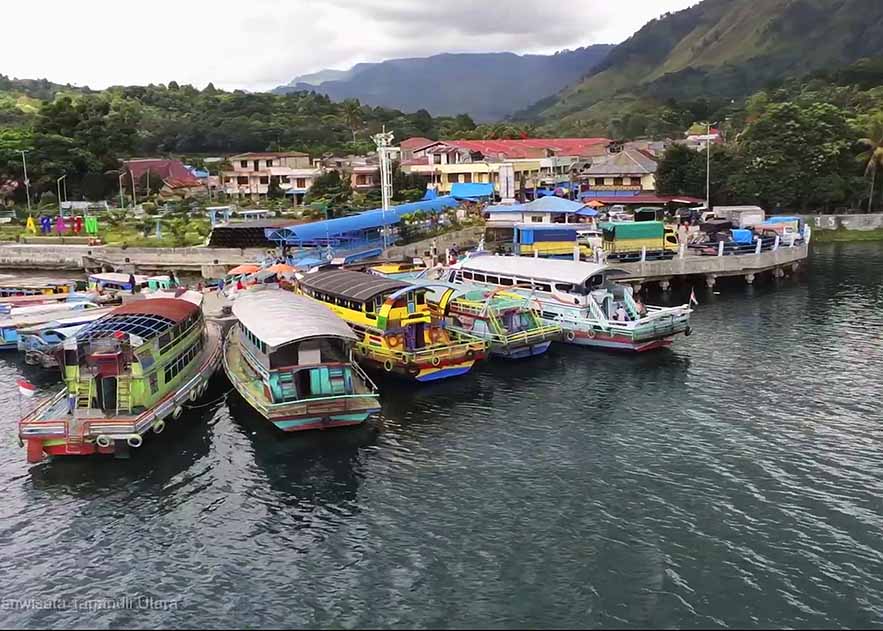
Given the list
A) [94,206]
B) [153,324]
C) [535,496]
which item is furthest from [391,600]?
[94,206]

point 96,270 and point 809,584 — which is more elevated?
point 96,270

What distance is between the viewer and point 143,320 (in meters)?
32.0

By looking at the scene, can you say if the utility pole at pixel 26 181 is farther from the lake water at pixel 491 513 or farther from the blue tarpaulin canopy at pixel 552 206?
the lake water at pixel 491 513

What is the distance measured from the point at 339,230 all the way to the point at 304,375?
3284 cm

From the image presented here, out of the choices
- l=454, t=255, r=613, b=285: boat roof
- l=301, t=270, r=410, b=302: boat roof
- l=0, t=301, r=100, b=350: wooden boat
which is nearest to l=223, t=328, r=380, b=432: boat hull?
l=301, t=270, r=410, b=302: boat roof

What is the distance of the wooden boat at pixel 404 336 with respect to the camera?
36.0 m

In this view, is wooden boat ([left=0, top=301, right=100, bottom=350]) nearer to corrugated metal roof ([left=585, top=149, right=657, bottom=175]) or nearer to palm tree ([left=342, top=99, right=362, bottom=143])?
corrugated metal roof ([left=585, top=149, right=657, bottom=175])

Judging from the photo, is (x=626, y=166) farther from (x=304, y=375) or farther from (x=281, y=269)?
(x=304, y=375)

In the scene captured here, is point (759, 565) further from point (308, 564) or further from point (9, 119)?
point (9, 119)

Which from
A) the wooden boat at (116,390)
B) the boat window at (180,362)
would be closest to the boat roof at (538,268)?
the boat window at (180,362)

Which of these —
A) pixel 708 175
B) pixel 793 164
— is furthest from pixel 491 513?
pixel 793 164

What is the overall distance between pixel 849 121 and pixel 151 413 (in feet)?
299

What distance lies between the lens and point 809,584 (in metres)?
19.9

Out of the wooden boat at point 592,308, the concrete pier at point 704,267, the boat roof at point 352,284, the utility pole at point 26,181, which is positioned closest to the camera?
the boat roof at point 352,284
